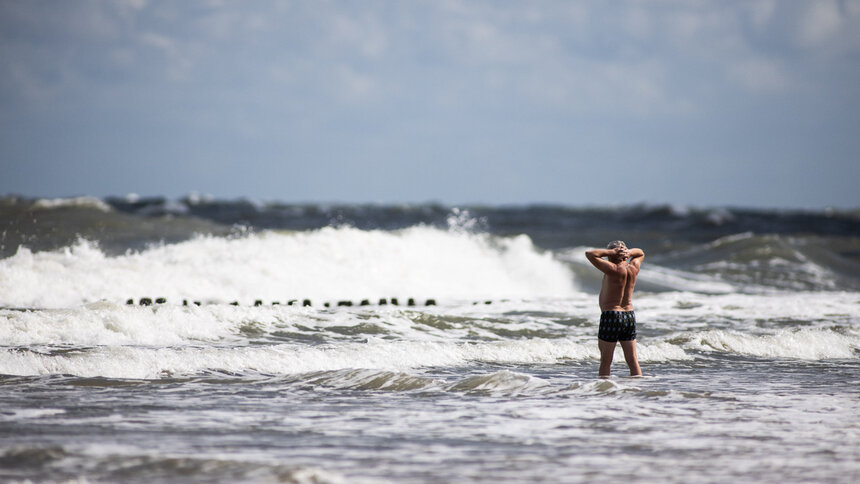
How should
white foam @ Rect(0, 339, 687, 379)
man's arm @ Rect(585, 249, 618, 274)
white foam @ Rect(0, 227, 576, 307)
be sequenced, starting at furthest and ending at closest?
white foam @ Rect(0, 227, 576, 307) → white foam @ Rect(0, 339, 687, 379) → man's arm @ Rect(585, 249, 618, 274)

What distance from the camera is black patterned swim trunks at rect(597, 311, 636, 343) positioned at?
8.74 metres

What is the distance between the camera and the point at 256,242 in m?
18.9

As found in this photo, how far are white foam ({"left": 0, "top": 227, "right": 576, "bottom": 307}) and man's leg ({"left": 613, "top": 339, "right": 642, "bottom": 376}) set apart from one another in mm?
8576

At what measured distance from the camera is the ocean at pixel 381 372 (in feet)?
17.9

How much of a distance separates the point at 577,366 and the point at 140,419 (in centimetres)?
546

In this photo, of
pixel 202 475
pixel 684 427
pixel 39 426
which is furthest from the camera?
pixel 684 427

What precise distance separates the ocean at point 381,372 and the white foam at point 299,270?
7 cm

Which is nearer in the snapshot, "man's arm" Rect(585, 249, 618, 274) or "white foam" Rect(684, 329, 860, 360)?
"man's arm" Rect(585, 249, 618, 274)

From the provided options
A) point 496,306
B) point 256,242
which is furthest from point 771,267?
point 256,242

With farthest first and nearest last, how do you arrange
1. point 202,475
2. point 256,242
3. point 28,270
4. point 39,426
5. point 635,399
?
1. point 256,242
2. point 28,270
3. point 635,399
4. point 39,426
5. point 202,475

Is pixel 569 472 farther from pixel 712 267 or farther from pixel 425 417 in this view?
pixel 712 267

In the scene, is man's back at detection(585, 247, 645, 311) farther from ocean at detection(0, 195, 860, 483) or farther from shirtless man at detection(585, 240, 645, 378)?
ocean at detection(0, 195, 860, 483)

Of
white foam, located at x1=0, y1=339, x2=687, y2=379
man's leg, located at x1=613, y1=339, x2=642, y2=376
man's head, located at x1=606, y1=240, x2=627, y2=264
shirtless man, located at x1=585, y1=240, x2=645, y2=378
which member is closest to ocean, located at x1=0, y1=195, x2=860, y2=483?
white foam, located at x1=0, y1=339, x2=687, y2=379

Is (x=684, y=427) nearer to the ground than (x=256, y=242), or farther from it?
nearer to the ground
